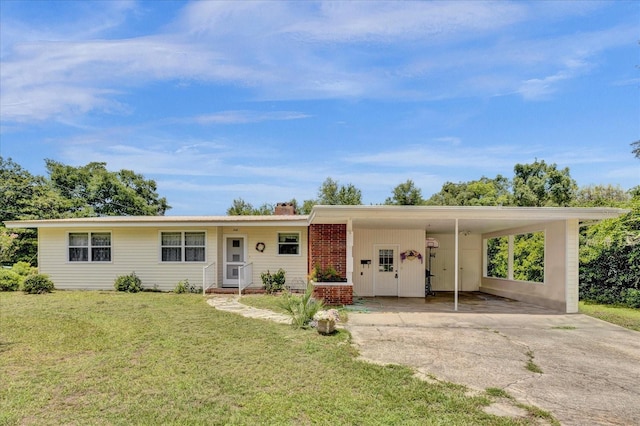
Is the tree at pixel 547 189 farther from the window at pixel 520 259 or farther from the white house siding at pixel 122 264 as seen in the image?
the white house siding at pixel 122 264

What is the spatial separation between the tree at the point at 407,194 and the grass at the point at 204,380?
95.4 ft

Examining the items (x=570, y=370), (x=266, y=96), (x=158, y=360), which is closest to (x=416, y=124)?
(x=266, y=96)

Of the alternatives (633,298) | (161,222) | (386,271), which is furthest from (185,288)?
(633,298)

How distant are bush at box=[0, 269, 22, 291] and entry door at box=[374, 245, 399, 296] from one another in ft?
44.1

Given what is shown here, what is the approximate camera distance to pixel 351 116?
20.2 meters

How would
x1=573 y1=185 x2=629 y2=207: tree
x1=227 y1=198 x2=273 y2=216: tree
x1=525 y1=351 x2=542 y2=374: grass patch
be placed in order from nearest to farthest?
1. x1=525 y1=351 x2=542 y2=374: grass patch
2. x1=573 y1=185 x2=629 y2=207: tree
3. x1=227 y1=198 x2=273 y2=216: tree

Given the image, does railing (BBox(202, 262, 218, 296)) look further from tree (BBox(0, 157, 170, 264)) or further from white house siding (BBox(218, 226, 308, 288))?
tree (BBox(0, 157, 170, 264))

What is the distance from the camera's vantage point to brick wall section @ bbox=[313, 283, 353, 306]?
34.9 ft

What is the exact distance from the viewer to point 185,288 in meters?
14.0

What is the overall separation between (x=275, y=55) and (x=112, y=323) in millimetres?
9453

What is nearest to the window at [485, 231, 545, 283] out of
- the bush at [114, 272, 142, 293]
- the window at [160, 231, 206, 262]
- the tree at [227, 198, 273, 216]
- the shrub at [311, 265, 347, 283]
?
the shrub at [311, 265, 347, 283]

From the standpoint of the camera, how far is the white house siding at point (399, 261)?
1341 centimetres

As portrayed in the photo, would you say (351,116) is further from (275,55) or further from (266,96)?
(275,55)

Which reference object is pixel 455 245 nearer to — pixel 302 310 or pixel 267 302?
pixel 302 310
